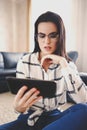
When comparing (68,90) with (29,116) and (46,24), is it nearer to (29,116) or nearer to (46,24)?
(29,116)

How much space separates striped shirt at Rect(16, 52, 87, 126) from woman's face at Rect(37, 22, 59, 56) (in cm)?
13

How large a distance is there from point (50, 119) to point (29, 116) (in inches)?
4.7

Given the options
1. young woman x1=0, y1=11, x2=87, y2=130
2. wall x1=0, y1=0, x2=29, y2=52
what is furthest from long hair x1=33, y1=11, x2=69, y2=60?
wall x1=0, y1=0, x2=29, y2=52

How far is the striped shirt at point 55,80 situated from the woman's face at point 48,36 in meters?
0.13

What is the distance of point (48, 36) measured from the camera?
3.47 feet

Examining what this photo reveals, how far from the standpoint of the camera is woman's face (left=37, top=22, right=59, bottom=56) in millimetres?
1057

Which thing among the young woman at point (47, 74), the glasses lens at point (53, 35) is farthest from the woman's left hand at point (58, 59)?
the glasses lens at point (53, 35)

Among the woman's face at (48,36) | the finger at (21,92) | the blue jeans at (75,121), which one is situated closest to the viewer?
the blue jeans at (75,121)

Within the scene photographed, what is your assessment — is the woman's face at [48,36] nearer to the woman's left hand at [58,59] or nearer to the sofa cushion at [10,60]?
the woman's left hand at [58,59]

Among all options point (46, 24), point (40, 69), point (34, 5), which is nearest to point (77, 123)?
point (40, 69)

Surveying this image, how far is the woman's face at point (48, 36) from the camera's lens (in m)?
1.06

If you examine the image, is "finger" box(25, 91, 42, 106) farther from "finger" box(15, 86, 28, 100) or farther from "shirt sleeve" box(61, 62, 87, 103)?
"shirt sleeve" box(61, 62, 87, 103)

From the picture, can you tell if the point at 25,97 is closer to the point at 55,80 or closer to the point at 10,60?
the point at 55,80

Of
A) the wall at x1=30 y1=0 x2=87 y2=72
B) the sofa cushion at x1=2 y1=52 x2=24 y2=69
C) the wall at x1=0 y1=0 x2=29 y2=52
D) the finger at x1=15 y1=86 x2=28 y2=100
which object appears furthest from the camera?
the wall at x1=0 y1=0 x2=29 y2=52
